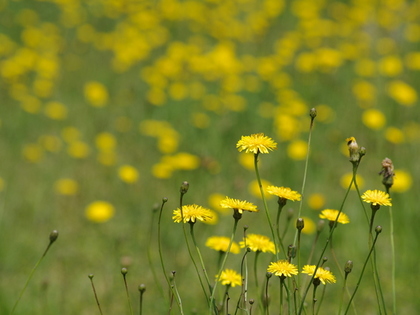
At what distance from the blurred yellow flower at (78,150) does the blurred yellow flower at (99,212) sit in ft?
1.89

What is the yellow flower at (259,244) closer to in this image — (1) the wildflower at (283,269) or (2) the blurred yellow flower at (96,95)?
(1) the wildflower at (283,269)

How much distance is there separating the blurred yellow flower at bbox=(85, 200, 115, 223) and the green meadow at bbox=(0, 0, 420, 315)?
14mm

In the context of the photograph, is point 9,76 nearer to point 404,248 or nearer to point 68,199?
point 68,199

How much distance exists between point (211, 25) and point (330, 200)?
3216 millimetres

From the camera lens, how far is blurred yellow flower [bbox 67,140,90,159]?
3.30m

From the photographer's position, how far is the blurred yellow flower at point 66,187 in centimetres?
294

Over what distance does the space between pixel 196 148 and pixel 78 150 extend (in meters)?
0.75

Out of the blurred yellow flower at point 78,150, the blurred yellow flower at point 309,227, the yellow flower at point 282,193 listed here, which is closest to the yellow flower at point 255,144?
the yellow flower at point 282,193

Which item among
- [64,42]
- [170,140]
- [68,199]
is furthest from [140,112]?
[64,42]

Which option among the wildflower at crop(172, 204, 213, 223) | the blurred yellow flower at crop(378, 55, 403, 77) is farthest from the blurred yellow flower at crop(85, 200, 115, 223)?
the blurred yellow flower at crop(378, 55, 403, 77)

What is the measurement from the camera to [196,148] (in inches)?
138

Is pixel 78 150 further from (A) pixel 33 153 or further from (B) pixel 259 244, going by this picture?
(B) pixel 259 244

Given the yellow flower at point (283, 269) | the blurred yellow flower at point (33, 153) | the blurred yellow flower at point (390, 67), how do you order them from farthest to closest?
the blurred yellow flower at point (390, 67), the blurred yellow flower at point (33, 153), the yellow flower at point (283, 269)

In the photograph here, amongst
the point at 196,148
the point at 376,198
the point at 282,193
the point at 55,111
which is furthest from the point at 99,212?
the point at 376,198
